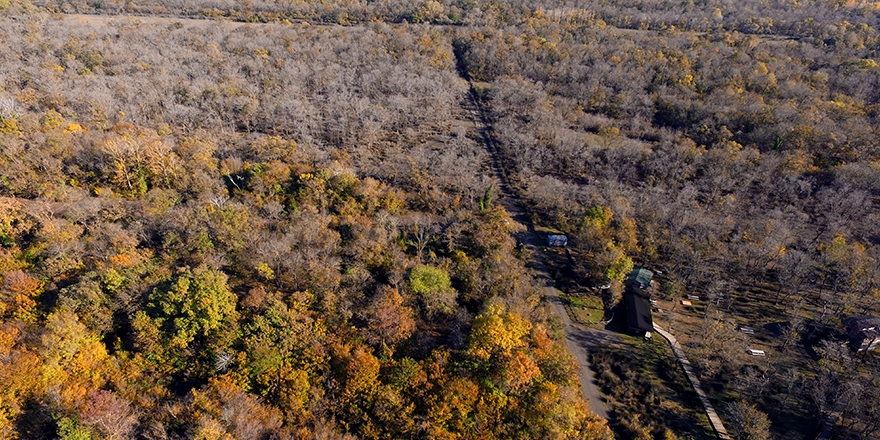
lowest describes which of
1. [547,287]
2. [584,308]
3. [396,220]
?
[584,308]

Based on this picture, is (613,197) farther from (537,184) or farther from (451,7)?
(451,7)

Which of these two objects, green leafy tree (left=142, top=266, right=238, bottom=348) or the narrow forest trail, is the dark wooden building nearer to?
the narrow forest trail

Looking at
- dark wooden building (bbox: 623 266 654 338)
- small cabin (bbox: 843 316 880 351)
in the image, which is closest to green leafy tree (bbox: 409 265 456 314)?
dark wooden building (bbox: 623 266 654 338)

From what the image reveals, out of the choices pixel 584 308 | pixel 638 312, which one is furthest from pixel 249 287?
pixel 638 312

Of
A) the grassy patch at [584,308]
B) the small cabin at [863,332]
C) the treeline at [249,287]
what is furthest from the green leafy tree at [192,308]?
the small cabin at [863,332]

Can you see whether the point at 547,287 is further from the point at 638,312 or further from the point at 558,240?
the point at 638,312

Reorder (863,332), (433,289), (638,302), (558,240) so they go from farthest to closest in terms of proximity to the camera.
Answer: (558,240) → (638,302) → (863,332) → (433,289)

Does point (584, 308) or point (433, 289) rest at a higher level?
point (433, 289)

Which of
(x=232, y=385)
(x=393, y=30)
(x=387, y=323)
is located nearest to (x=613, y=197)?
(x=387, y=323)
